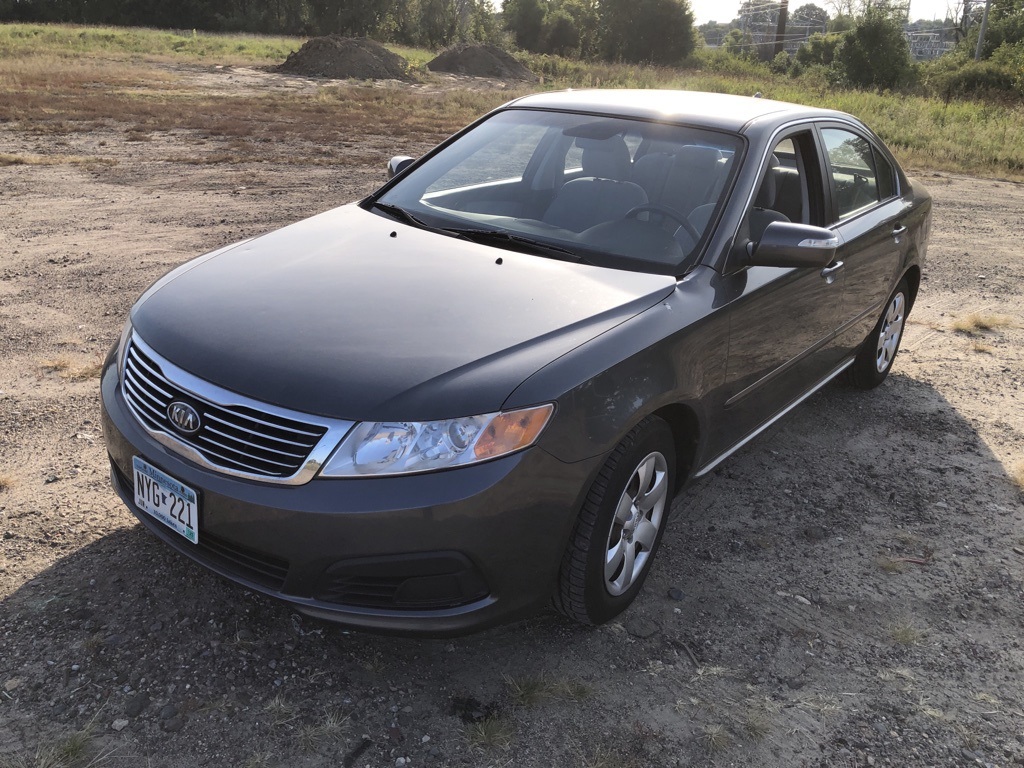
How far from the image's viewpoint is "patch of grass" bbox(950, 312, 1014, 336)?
251 inches

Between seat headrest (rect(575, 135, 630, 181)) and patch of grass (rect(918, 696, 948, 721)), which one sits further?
seat headrest (rect(575, 135, 630, 181))

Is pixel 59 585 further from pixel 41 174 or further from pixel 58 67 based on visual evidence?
pixel 58 67

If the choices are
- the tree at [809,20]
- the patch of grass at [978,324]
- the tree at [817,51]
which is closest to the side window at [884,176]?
the patch of grass at [978,324]

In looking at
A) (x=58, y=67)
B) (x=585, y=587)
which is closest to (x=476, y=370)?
(x=585, y=587)

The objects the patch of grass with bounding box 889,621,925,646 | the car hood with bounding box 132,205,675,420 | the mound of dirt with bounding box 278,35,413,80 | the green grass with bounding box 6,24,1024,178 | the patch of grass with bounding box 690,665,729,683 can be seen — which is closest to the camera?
the car hood with bounding box 132,205,675,420

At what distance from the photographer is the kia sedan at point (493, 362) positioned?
2.23 metres

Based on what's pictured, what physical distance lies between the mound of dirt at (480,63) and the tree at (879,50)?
14.0 meters

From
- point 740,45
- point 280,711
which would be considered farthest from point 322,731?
point 740,45

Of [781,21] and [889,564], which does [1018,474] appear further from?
[781,21]

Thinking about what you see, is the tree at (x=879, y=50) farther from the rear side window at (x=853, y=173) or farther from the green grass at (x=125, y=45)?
the rear side window at (x=853, y=173)

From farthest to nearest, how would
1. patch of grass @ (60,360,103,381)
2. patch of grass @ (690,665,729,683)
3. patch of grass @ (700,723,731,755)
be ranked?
1. patch of grass @ (60,360,103,381)
2. patch of grass @ (690,665,729,683)
3. patch of grass @ (700,723,731,755)

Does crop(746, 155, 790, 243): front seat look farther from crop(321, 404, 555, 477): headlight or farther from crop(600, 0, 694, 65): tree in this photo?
crop(600, 0, 694, 65): tree

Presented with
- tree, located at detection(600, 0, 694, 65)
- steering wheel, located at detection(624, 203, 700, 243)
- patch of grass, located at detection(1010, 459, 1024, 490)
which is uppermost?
tree, located at detection(600, 0, 694, 65)

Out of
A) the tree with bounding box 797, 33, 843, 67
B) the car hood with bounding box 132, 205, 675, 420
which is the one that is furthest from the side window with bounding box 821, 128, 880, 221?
the tree with bounding box 797, 33, 843, 67
